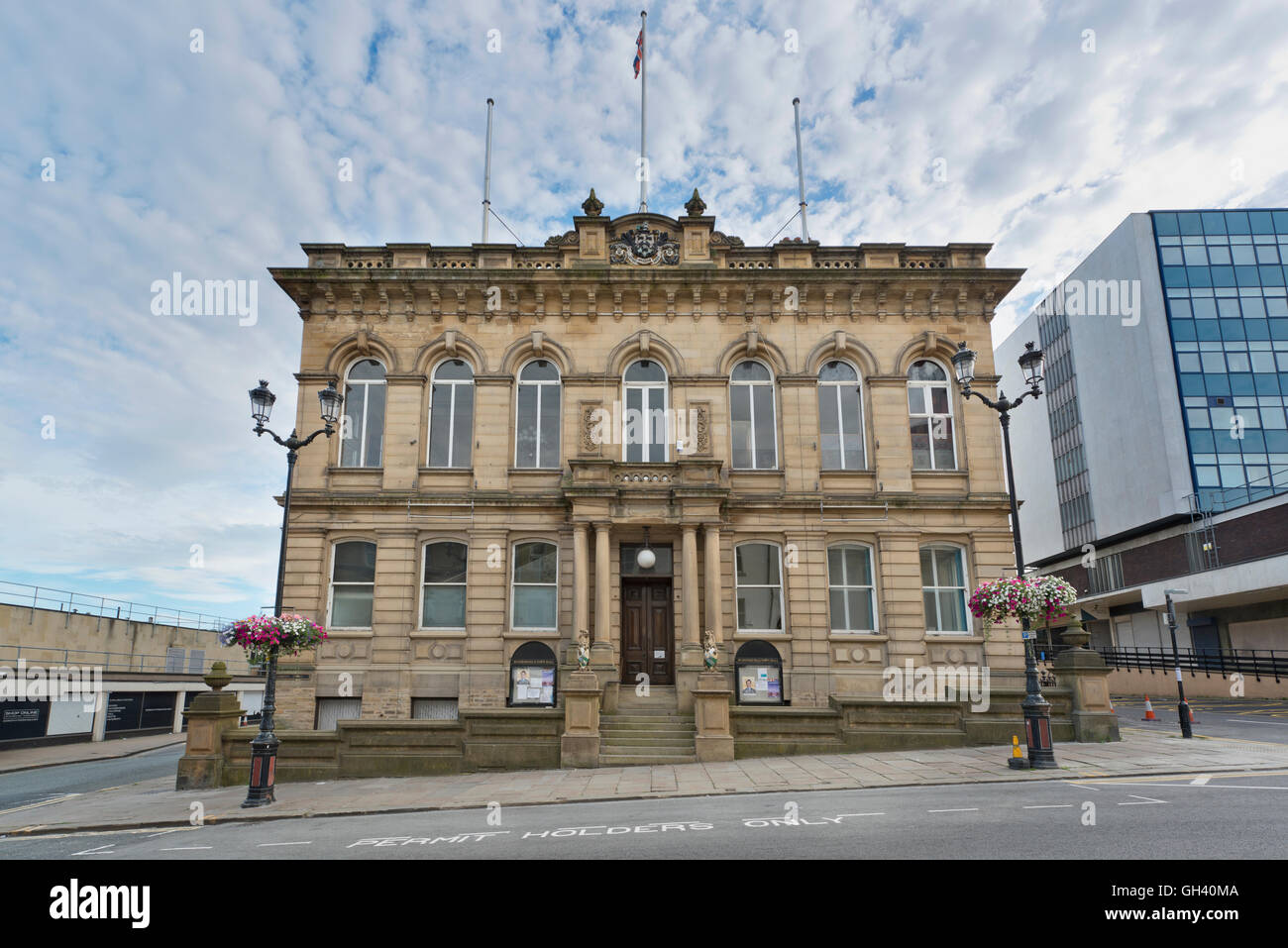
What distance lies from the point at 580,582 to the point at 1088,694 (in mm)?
12390

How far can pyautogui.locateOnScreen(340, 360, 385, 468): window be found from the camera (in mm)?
21789

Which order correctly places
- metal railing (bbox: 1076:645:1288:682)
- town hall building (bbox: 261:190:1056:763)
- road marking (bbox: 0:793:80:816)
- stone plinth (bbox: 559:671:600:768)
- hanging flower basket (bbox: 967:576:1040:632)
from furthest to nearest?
metal railing (bbox: 1076:645:1288:682) → town hall building (bbox: 261:190:1056:763) → stone plinth (bbox: 559:671:600:768) → hanging flower basket (bbox: 967:576:1040:632) → road marking (bbox: 0:793:80:816)

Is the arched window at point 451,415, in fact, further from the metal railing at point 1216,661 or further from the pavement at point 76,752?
the metal railing at point 1216,661

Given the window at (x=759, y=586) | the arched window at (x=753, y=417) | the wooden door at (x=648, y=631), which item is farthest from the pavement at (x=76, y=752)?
the arched window at (x=753, y=417)

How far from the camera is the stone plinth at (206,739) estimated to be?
15.3 m

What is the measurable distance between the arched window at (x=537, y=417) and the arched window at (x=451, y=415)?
1504 millimetres

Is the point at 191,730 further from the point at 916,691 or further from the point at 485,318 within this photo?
the point at 916,691

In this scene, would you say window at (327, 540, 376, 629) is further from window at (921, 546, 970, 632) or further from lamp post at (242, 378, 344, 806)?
window at (921, 546, 970, 632)

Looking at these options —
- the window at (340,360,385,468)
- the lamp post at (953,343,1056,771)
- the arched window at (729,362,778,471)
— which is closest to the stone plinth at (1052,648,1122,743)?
the lamp post at (953,343,1056,771)

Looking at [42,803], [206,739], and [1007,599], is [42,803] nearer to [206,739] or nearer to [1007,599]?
[206,739]

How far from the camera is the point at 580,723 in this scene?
16.4 metres

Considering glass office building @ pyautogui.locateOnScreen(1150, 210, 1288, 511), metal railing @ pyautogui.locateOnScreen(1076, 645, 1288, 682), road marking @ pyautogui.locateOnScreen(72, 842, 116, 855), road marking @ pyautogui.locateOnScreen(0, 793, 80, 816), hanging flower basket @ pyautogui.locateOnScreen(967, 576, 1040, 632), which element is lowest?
road marking @ pyautogui.locateOnScreen(0, 793, 80, 816)

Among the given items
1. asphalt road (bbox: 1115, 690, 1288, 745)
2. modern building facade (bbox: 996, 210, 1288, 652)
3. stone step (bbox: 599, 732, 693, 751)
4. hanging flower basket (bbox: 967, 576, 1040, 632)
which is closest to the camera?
hanging flower basket (bbox: 967, 576, 1040, 632)

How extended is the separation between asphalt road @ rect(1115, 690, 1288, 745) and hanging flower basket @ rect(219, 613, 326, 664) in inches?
811
